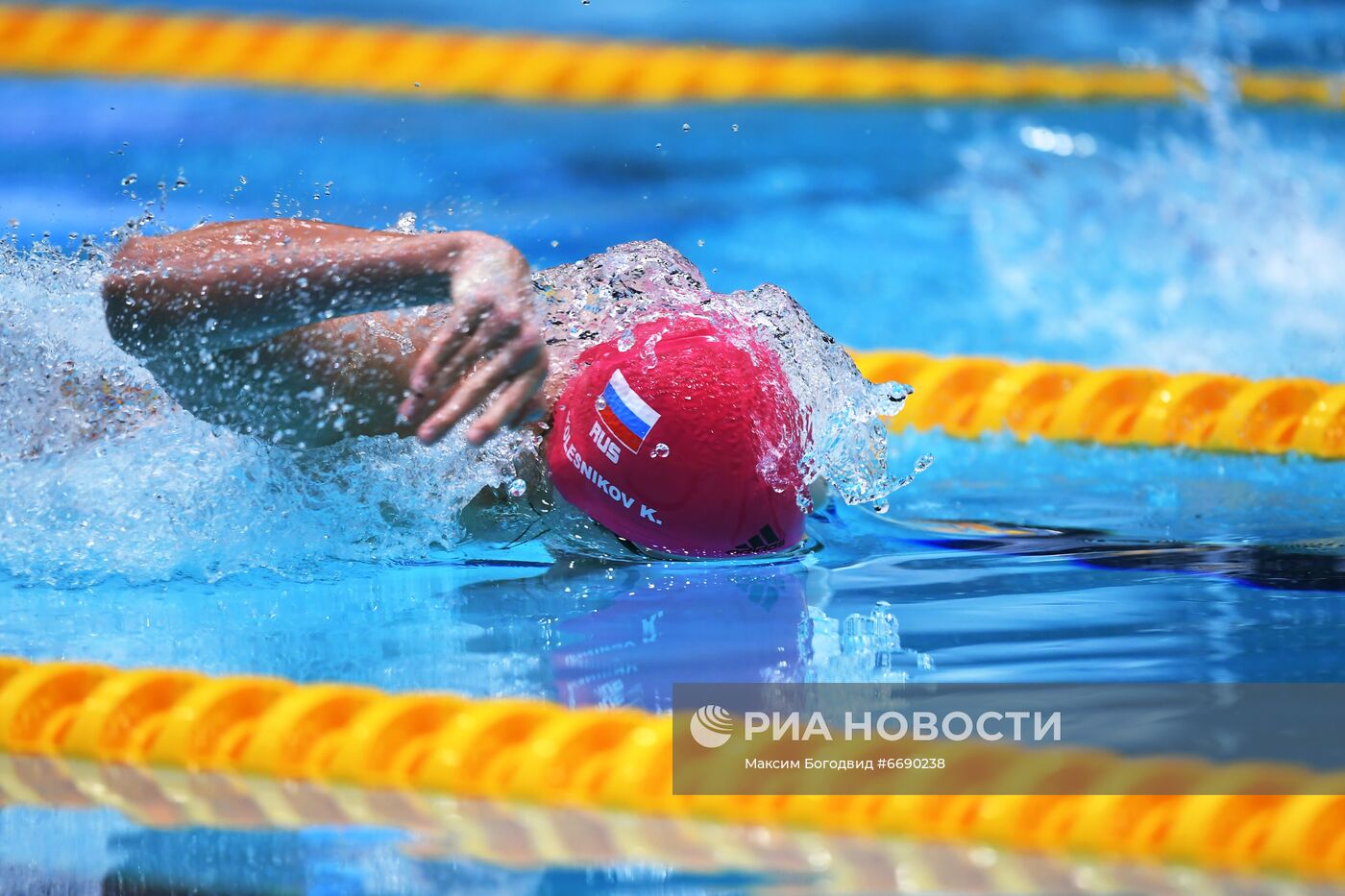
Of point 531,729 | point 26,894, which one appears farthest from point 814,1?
point 26,894

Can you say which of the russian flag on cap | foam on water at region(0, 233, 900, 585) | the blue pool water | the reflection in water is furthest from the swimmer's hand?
the reflection in water

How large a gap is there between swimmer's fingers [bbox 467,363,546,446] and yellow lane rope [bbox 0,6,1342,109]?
377 centimetres

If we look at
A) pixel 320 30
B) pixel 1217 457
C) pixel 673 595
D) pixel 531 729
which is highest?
pixel 320 30

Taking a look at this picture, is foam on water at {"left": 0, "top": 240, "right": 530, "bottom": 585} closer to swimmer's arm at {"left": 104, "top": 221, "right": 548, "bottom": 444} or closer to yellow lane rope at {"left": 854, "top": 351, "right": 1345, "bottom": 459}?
swimmer's arm at {"left": 104, "top": 221, "right": 548, "bottom": 444}

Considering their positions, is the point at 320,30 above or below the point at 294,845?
above

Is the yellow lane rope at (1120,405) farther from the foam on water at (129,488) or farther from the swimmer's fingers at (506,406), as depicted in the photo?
the swimmer's fingers at (506,406)

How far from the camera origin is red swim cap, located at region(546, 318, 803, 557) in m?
2.16

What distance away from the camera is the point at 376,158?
5.19 metres

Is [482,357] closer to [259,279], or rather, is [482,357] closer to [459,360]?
[459,360]

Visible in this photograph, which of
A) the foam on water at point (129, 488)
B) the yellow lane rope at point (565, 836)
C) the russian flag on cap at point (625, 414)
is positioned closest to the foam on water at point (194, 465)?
the foam on water at point (129, 488)

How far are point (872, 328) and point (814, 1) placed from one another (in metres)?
2.41

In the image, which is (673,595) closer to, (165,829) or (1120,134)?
(165,829)

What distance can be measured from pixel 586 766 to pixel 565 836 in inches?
5.1

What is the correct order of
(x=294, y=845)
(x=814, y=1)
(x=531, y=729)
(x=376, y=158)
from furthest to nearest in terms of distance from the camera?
(x=814, y=1) < (x=376, y=158) < (x=531, y=729) < (x=294, y=845)
